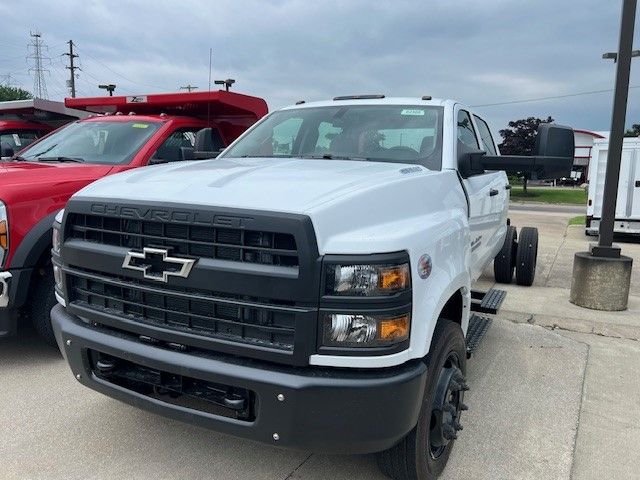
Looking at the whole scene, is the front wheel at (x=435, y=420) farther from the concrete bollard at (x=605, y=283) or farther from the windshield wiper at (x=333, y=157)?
the concrete bollard at (x=605, y=283)

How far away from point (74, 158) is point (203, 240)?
11.2ft

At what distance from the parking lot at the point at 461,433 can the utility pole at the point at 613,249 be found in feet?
4.21

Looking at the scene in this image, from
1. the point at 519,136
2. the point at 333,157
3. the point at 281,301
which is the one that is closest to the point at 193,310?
the point at 281,301

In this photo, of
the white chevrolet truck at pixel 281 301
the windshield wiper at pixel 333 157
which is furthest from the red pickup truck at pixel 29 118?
the white chevrolet truck at pixel 281 301

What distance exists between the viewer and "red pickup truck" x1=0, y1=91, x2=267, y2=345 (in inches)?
147

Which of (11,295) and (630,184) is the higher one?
(630,184)

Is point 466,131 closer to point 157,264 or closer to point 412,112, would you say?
point 412,112

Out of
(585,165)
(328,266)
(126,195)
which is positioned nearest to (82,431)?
(126,195)

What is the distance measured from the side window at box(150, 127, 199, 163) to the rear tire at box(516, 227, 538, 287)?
4.14 m

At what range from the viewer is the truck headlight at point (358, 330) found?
207 centimetres

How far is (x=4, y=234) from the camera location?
365cm

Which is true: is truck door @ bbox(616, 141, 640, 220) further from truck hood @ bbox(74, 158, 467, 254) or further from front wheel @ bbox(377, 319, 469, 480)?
front wheel @ bbox(377, 319, 469, 480)

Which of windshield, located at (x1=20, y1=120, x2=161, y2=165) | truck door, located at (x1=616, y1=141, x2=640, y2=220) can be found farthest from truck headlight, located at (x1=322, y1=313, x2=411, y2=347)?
truck door, located at (x1=616, y1=141, x2=640, y2=220)

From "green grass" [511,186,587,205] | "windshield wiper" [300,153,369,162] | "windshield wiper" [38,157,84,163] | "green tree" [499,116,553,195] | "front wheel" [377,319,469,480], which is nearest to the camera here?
"front wheel" [377,319,469,480]
